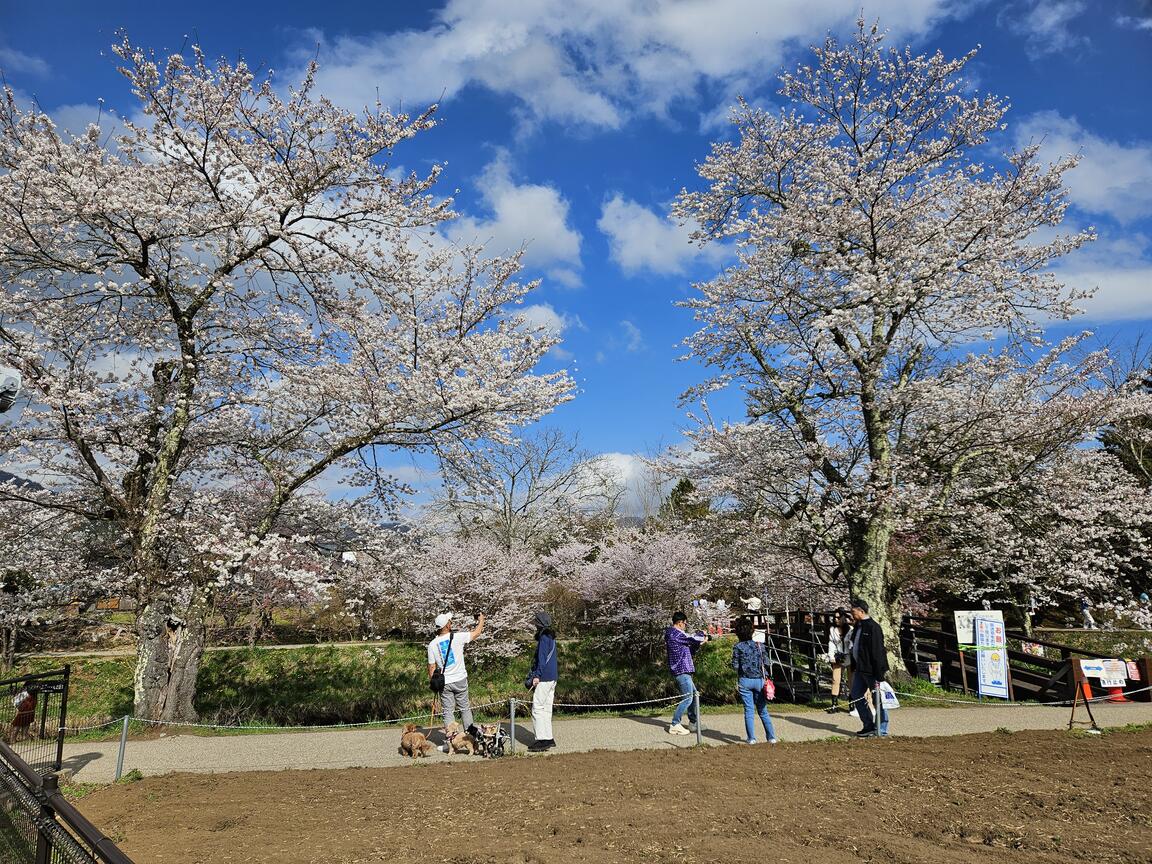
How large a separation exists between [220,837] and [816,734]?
24.1 ft

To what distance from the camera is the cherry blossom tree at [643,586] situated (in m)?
19.5

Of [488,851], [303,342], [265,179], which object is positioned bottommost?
[488,851]

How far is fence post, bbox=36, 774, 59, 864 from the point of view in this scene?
3039mm

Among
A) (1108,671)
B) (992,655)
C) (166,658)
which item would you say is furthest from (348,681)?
(1108,671)

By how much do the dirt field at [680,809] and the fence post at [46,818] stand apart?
1.97m

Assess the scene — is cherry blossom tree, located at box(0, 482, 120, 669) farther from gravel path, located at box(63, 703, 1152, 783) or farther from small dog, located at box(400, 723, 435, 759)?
small dog, located at box(400, 723, 435, 759)

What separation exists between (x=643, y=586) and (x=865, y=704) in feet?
36.1

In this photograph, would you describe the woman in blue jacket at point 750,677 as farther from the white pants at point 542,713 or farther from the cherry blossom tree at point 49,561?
the cherry blossom tree at point 49,561

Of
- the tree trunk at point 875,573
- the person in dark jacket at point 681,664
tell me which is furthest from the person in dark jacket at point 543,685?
the tree trunk at point 875,573

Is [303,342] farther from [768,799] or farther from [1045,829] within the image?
[1045,829]

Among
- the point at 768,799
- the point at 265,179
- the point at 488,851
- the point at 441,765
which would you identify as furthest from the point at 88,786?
the point at 265,179

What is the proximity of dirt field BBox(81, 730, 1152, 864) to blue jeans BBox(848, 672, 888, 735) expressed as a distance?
0.84 m

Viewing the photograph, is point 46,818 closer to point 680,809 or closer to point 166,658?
point 680,809

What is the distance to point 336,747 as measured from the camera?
371 inches
